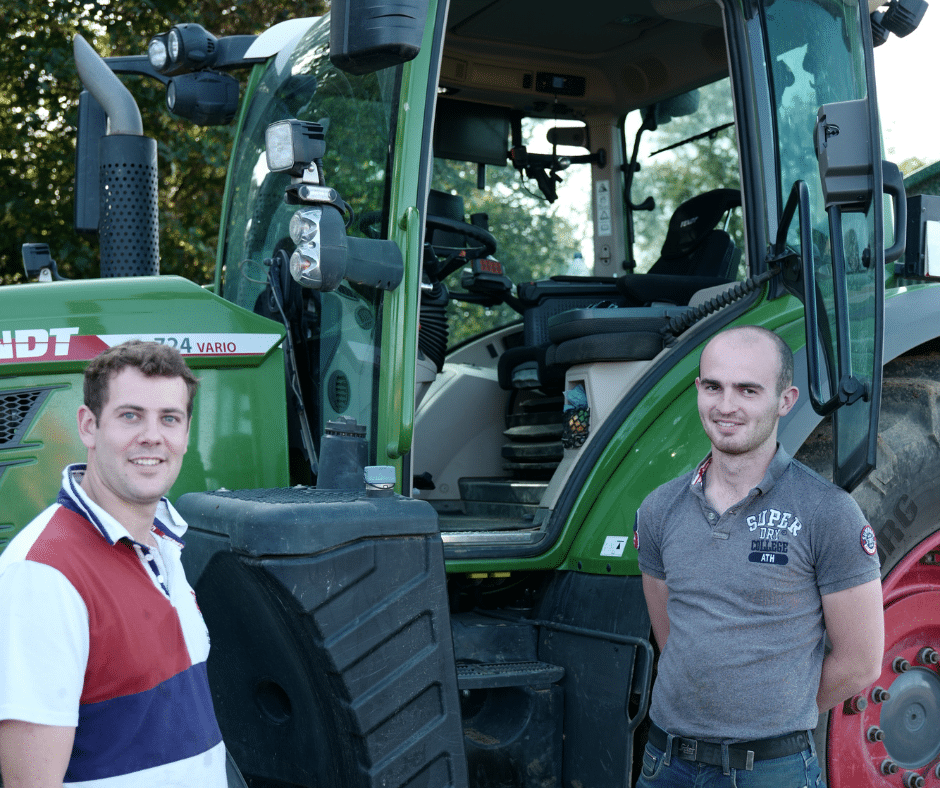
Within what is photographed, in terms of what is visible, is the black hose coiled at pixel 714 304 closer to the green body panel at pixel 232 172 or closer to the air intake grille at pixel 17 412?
the green body panel at pixel 232 172

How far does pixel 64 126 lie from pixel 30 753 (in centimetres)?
879

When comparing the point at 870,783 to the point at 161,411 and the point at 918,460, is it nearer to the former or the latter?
the point at 918,460

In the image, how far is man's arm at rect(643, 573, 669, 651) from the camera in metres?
2.36

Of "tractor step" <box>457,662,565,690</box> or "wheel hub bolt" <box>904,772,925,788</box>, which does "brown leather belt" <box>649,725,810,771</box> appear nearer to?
"tractor step" <box>457,662,565,690</box>

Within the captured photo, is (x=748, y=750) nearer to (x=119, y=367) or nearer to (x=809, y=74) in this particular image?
(x=119, y=367)

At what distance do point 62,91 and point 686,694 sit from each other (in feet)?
28.1

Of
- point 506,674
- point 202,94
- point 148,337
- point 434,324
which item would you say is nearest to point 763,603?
point 506,674

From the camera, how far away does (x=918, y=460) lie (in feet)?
10.3

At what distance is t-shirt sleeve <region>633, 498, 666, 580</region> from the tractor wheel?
0.91m

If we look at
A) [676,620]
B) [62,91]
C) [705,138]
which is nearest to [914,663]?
[676,620]

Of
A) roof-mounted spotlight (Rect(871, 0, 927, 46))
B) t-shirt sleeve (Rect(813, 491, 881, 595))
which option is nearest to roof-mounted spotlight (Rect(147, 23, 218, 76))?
roof-mounted spotlight (Rect(871, 0, 927, 46))

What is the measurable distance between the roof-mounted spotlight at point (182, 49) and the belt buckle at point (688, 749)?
8.11ft

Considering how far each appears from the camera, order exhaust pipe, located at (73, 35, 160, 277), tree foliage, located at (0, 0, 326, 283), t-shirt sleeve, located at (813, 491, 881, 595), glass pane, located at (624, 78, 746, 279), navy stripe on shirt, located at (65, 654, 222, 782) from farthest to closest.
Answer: tree foliage, located at (0, 0, 326, 283)
glass pane, located at (624, 78, 746, 279)
exhaust pipe, located at (73, 35, 160, 277)
t-shirt sleeve, located at (813, 491, 881, 595)
navy stripe on shirt, located at (65, 654, 222, 782)

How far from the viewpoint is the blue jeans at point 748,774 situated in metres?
2.08
